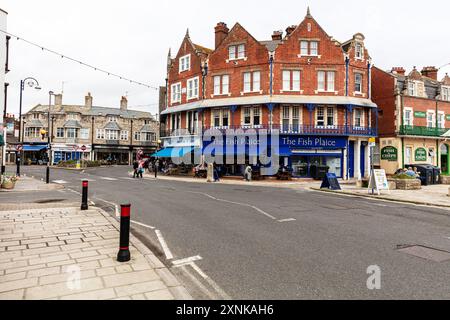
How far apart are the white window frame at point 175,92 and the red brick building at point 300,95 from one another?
5153 millimetres

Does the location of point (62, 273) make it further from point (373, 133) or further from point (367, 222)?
point (373, 133)

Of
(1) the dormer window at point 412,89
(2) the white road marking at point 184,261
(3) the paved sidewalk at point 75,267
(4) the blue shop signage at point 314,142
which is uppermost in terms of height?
(1) the dormer window at point 412,89

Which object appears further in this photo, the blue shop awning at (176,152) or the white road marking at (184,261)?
the blue shop awning at (176,152)

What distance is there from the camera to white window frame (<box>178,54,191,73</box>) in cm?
3366

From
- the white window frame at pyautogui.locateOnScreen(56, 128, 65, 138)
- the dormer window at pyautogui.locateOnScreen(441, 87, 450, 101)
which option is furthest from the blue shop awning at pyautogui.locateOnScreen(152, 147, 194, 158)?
the white window frame at pyautogui.locateOnScreen(56, 128, 65, 138)

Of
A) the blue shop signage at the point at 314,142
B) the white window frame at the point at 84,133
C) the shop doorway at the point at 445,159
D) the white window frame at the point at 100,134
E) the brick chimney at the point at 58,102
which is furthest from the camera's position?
the white window frame at the point at 100,134

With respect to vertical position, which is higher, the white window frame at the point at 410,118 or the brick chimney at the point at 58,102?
the brick chimney at the point at 58,102

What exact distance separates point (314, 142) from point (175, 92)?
55.8 ft

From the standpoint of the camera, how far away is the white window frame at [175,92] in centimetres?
3488

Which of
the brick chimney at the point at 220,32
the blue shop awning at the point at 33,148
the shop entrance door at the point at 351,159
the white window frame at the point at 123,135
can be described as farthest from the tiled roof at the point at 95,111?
the shop entrance door at the point at 351,159

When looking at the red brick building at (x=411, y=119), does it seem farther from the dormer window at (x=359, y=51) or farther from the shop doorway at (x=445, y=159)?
the dormer window at (x=359, y=51)


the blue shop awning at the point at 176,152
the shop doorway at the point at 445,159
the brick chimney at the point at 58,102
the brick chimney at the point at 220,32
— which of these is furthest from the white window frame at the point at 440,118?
the brick chimney at the point at 58,102

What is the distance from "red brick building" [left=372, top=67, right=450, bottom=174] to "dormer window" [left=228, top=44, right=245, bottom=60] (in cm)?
1516

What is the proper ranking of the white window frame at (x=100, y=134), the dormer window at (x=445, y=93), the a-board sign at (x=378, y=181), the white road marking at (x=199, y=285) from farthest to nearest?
the white window frame at (x=100, y=134)
the dormer window at (x=445, y=93)
the a-board sign at (x=378, y=181)
the white road marking at (x=199, y=285)
